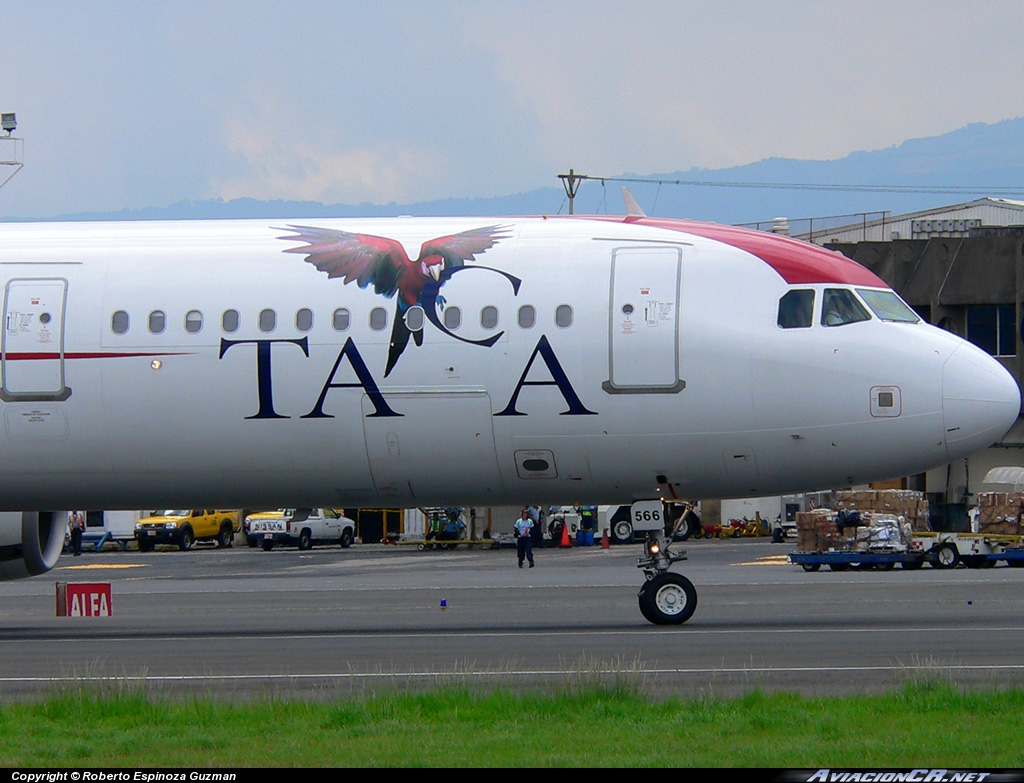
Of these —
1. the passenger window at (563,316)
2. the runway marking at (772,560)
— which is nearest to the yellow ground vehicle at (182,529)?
the runway marking at (772,560)

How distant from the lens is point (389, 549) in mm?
60469

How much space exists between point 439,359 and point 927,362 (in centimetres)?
Result: 647

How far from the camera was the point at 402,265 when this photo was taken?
20.2 metres

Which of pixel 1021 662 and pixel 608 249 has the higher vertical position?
pixel 608 249

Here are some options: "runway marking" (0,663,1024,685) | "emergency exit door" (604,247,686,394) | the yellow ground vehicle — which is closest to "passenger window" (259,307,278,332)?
"emergency exit door" (604,247,686,394)

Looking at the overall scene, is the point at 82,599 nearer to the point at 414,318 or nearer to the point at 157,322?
the point at 157,322

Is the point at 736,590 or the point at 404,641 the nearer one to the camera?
the point at 404,641

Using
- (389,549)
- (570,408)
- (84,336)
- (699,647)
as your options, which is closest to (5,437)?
(84,336)

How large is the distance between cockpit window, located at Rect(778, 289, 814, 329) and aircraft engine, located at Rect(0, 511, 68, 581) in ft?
38.2

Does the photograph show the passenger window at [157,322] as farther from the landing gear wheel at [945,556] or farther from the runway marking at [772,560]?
the runway marking at [772,560]

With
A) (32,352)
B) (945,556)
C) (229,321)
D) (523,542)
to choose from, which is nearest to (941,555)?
(945,556)

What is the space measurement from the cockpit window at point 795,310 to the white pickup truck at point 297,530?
42.0 meters

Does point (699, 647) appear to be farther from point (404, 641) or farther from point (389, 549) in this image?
point (389, 549)

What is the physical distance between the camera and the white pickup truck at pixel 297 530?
60875 mm
